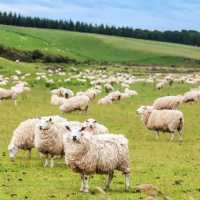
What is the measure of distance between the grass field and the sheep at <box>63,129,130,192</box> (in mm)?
509

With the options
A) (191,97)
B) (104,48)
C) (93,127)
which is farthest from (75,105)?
(104,48)

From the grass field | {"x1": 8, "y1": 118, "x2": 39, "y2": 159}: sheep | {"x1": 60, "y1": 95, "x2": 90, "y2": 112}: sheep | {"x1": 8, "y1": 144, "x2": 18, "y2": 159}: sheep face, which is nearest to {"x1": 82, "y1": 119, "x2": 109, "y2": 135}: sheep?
the grass field

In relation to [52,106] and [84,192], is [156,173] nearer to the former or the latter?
[84,192]

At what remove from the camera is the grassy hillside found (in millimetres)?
122350

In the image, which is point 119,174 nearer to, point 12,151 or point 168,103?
point 12,151

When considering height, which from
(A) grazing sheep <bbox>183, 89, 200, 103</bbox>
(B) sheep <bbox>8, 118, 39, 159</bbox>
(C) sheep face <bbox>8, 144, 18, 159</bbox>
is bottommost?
(A) grazing sheep <bbox>183, 89, 200, 103</bbox>

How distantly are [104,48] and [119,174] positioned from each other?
4880 inches

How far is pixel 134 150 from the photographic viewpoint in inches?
865

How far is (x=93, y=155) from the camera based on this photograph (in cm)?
1381

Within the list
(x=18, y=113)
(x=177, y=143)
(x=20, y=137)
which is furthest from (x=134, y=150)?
(x=18, y=113)

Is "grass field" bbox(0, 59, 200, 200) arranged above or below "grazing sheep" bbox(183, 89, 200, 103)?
above

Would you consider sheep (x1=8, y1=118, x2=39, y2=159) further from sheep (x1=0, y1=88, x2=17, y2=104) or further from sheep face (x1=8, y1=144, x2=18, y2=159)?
sheep (x1=0, y1=88, x2=17, y2=104)

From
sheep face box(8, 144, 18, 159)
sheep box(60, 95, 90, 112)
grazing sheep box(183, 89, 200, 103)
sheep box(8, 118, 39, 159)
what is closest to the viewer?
sheep face box(8, 144, 18, 159)

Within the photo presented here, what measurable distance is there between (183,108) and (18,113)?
10788mm
